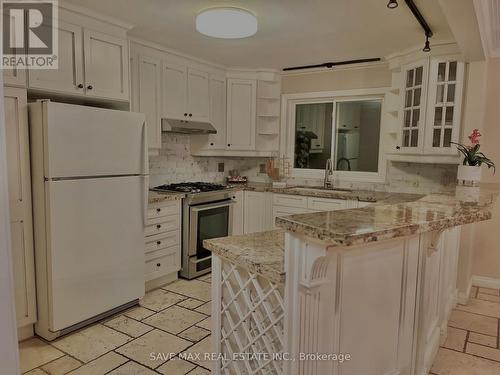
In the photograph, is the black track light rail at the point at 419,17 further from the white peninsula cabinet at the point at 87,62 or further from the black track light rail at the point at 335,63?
the white peninsula cabinet at the point at 87,62

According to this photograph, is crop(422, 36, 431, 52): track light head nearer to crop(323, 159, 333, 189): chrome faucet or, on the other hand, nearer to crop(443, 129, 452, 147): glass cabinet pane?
crop(443, 129, 452, 147): glass cabinet pane

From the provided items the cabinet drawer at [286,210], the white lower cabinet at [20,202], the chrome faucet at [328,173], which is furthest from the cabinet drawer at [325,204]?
the white lower cabinet at [20,202]

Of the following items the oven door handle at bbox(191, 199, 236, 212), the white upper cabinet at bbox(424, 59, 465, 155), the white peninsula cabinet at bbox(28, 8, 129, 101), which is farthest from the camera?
the oven door handle at bbox(191, 199, 236, 212)

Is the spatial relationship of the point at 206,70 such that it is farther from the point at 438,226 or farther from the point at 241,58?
the point at 438,226

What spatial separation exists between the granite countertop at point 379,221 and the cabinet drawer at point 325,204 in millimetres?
2019

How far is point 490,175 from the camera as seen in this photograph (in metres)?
3.57

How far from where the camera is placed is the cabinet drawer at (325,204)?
4.01 m

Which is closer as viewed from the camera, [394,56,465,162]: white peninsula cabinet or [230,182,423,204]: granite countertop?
[394,56,465,162]: white peninsula cabinet

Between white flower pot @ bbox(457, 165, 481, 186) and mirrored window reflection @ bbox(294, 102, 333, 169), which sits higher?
mirrored window reflection @ bbox(294, 102, 333, 169)

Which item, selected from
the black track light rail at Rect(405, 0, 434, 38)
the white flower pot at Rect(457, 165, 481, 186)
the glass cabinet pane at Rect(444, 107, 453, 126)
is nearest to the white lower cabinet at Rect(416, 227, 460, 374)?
the white flower pot at Rect(457, 165, 481, 186)

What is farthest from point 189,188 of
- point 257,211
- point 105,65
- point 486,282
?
point 486,282

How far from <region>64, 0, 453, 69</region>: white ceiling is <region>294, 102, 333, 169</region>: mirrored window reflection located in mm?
794

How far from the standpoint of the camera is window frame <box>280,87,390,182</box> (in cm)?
430

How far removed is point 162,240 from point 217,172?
1.69 meters
